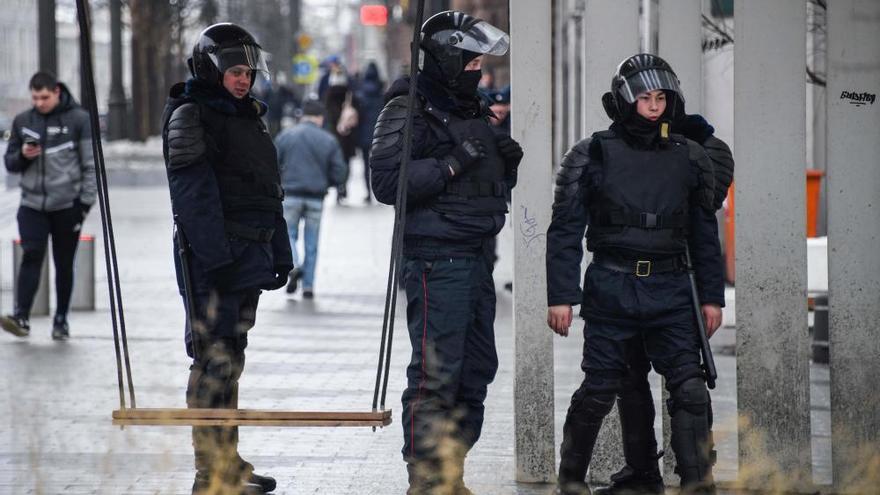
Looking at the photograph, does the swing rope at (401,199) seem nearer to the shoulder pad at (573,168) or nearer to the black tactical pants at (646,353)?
the shoulder pad at (573,168)

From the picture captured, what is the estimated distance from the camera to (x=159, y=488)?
6871mm

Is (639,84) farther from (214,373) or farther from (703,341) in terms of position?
(214,373)

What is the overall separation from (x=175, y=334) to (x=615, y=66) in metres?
6.06

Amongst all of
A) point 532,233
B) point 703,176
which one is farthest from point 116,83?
point 703,176

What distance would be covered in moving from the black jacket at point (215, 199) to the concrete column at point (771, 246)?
1.88 m

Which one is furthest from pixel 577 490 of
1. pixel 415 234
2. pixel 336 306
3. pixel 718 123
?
pixel 718 123

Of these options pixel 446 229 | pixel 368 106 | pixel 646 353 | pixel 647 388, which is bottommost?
pixel 647 388

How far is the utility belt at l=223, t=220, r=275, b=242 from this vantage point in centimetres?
645

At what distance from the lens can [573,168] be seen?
6094 millimetres

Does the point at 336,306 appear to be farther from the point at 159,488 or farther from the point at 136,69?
the point at 136,69

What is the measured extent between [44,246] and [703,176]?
660 cm

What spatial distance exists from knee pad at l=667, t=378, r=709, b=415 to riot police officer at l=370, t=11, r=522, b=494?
741mm

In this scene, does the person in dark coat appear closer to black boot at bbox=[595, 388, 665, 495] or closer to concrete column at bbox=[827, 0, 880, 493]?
concrete column at bbox=[827, 0, 880, 493]

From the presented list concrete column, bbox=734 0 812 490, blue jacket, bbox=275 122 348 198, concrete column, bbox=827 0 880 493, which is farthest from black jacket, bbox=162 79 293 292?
blue jacket, bbox=275 122 348 198
